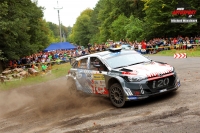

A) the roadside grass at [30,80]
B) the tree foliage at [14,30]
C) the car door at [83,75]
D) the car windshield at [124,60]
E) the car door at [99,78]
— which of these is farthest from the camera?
the tree foliage at [14,30]

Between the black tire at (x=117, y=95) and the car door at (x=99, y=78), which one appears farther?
the car door at (x=99, y=78)

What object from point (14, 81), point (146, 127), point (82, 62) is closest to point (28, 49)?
point (14, 81)

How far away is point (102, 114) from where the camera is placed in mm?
8297

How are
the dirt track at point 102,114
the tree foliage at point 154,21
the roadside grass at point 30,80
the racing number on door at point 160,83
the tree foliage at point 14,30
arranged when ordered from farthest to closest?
the tree foliage at point 154,21, the tree foliage at point 14,30, the roadside grass at point 30,80, the racing number on door at point 160,83, the dirt track at point 102,114

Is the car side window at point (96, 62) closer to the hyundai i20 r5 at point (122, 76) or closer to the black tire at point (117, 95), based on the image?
the hyundai i20 r5 at point (122, 76)

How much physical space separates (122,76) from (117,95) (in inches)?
25.6

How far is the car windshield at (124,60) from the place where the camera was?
9531 millimetres

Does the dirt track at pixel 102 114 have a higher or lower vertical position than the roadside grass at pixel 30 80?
higher

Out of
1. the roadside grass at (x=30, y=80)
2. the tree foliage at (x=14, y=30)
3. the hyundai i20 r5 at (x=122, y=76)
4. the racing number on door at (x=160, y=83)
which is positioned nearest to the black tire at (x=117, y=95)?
the hyundai i20 r5 at (x=122, y=76)

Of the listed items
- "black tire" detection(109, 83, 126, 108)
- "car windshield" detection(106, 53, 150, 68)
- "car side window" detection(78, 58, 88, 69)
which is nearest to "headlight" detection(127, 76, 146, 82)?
"black tire" detection(109, 83, 126, 108)

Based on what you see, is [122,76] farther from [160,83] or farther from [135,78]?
[160,83]

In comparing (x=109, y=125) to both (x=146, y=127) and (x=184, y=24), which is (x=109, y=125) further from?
(x=184, y=24)

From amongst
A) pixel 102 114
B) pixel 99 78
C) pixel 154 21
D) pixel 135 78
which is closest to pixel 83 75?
pixel 99 78

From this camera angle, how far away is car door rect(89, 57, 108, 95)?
9415 millimetres
